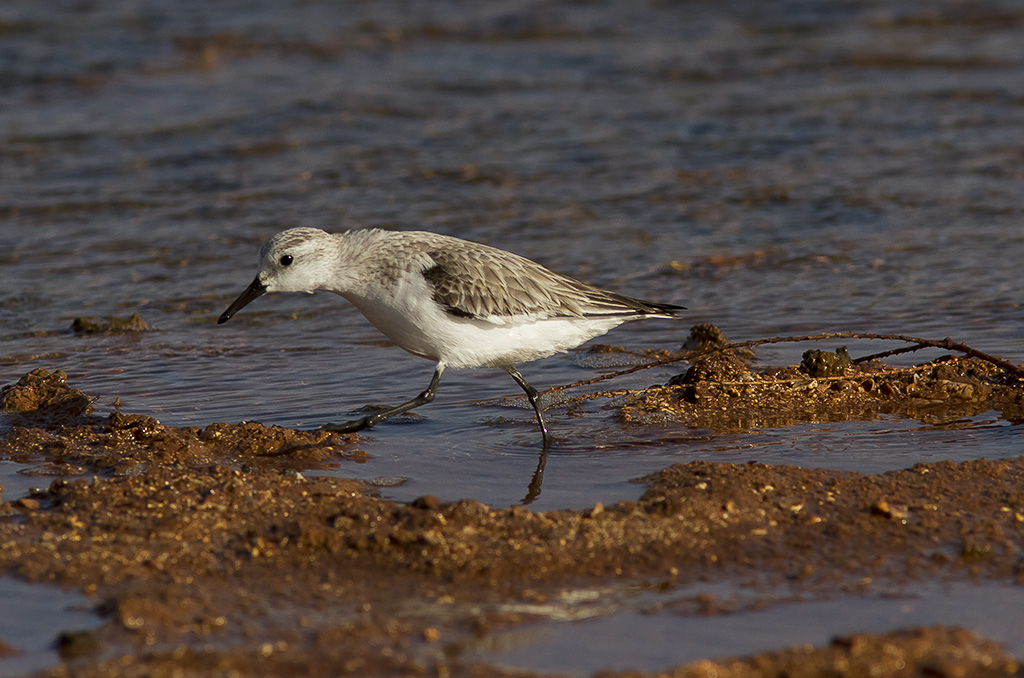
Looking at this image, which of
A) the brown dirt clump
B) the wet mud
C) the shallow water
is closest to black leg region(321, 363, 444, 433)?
the wet mud

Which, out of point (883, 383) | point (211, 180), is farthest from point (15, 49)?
point (883, 383)

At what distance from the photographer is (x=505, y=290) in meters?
6.25

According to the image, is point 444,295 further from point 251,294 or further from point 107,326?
point 107,326

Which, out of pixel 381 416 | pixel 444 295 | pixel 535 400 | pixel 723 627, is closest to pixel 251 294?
pixel 381 416

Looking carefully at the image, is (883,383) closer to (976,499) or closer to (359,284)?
(976,499)

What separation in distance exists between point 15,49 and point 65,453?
501 inches

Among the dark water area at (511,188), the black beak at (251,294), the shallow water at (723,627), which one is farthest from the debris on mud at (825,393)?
the shallow water at (723,627)

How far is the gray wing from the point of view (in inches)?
239

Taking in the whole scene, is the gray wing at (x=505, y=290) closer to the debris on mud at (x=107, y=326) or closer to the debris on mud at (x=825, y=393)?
the debris on mud at (x=825, y=393)

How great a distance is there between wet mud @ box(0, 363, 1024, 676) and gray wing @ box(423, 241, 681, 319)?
1.15m

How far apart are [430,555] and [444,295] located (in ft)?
6.04

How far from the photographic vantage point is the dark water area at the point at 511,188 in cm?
682

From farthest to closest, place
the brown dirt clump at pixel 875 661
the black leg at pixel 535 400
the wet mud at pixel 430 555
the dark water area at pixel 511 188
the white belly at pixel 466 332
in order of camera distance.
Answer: the dark water area at pixel 511 188 → the black leg at pixel 535 400 → the white belly at pixel 466 332 → the wet mud at pixel 430 555 → the brown dirt clump at pixel 875 661

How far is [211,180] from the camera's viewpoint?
12.1 metres
